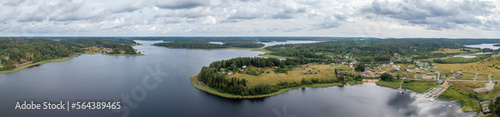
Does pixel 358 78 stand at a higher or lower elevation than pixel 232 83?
lower

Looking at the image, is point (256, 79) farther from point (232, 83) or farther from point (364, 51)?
point (364, 51)

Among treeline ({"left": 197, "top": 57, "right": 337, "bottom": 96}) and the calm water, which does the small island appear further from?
the calm water

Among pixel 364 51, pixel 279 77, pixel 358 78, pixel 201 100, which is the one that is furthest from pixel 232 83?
pixel 364 51

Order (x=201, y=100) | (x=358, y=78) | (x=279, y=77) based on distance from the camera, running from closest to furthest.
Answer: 1. (x=201, y=100)
2. (x=358, y=78)
3. (x=279, y=77)

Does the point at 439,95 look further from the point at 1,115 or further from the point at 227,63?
the point at 1,115

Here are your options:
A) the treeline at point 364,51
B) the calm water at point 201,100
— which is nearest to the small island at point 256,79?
the calm water at point 201,100

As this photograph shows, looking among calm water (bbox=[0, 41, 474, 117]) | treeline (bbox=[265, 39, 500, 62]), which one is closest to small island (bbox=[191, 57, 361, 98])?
calm water (bbox=[0, 41, 474, 117])

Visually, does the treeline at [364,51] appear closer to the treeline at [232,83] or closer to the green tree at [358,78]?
the green tree at [358,78]

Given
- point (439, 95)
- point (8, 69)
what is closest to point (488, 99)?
point (439, 95)

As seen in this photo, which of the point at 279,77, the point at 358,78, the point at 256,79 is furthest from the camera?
the point at 279,77

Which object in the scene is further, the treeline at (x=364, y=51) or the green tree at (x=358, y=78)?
the treeline at (x=364, y=51)

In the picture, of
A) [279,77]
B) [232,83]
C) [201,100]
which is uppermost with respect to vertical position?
[232,83]
